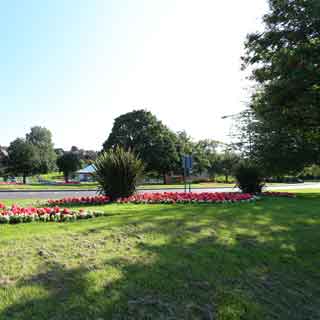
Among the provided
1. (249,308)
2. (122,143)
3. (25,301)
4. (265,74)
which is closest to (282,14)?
(265,74)

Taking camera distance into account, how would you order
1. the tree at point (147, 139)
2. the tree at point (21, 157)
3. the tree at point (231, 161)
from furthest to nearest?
1. the tree at point (21, 157)
2. the tree at point (147, 139)
3. the tree at point (231, 161)

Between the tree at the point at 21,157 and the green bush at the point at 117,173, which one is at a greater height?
the tree at the point at 21,157

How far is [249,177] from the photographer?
15.1 metres

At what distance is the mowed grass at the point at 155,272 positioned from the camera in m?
2.67

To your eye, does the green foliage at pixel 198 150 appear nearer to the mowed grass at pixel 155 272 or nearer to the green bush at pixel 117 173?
the green bush at pixel 117 173

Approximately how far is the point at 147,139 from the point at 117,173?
3174 cm

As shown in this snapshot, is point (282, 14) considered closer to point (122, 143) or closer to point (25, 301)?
point (25, 301)

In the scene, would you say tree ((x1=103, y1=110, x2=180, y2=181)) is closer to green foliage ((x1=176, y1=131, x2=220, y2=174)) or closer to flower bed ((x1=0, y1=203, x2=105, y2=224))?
green foliage ((x1=176, y1=131, x2=220, y2=174))

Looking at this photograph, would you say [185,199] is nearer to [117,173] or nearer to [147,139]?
[117,173]

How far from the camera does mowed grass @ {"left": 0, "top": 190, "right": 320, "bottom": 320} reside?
2.67 meters

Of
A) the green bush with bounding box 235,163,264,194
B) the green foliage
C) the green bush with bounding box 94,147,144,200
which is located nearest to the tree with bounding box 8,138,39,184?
the green foliage

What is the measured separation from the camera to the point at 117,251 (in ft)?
12.8

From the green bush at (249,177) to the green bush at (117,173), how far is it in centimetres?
→ 695

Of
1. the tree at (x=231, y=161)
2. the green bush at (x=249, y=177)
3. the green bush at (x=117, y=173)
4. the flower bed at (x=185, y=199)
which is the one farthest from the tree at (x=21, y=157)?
the flower bed at (x=185, y=199)
